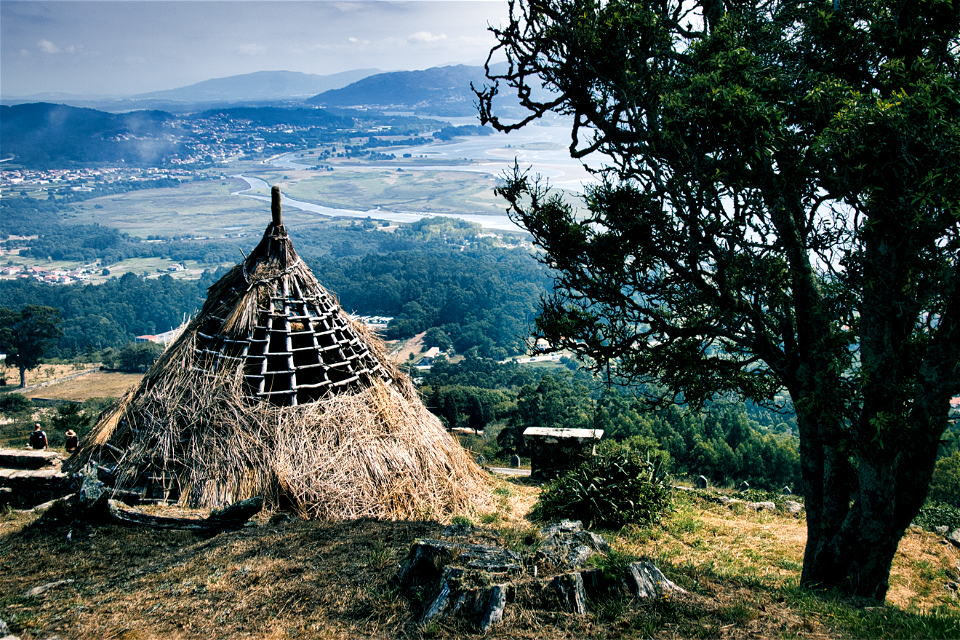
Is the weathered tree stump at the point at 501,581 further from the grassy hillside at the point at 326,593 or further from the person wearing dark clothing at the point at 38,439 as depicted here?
the person wearing dark clothing at the point at 38,439

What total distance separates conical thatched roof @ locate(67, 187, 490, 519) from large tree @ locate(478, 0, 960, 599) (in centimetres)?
398

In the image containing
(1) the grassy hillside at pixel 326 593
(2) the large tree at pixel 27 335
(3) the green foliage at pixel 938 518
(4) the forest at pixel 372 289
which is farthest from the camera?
(4) the forest at pixel 372 289

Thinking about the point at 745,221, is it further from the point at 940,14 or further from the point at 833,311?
the point at 940,14

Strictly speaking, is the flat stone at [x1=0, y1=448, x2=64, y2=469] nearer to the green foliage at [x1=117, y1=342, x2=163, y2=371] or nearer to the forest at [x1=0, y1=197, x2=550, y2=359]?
the green foliage at [x1=117, y1=342, x2=163, y2=371]

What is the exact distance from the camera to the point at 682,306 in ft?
21.1

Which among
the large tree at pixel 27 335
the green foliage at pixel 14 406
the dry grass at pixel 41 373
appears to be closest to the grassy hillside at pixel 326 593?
the green foliage at pixel 14 406

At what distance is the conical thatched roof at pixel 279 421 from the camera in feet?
27.3

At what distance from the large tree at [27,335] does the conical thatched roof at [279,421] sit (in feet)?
193

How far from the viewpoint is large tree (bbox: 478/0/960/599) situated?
4859mm

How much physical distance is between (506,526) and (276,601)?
14.4 ft

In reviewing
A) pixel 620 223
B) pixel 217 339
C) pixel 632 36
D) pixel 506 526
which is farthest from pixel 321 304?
pixel 632 36

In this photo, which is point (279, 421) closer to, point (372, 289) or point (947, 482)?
point (947, 482)

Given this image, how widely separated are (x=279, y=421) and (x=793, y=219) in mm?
7455

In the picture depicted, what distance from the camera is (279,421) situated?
8.80 metres
